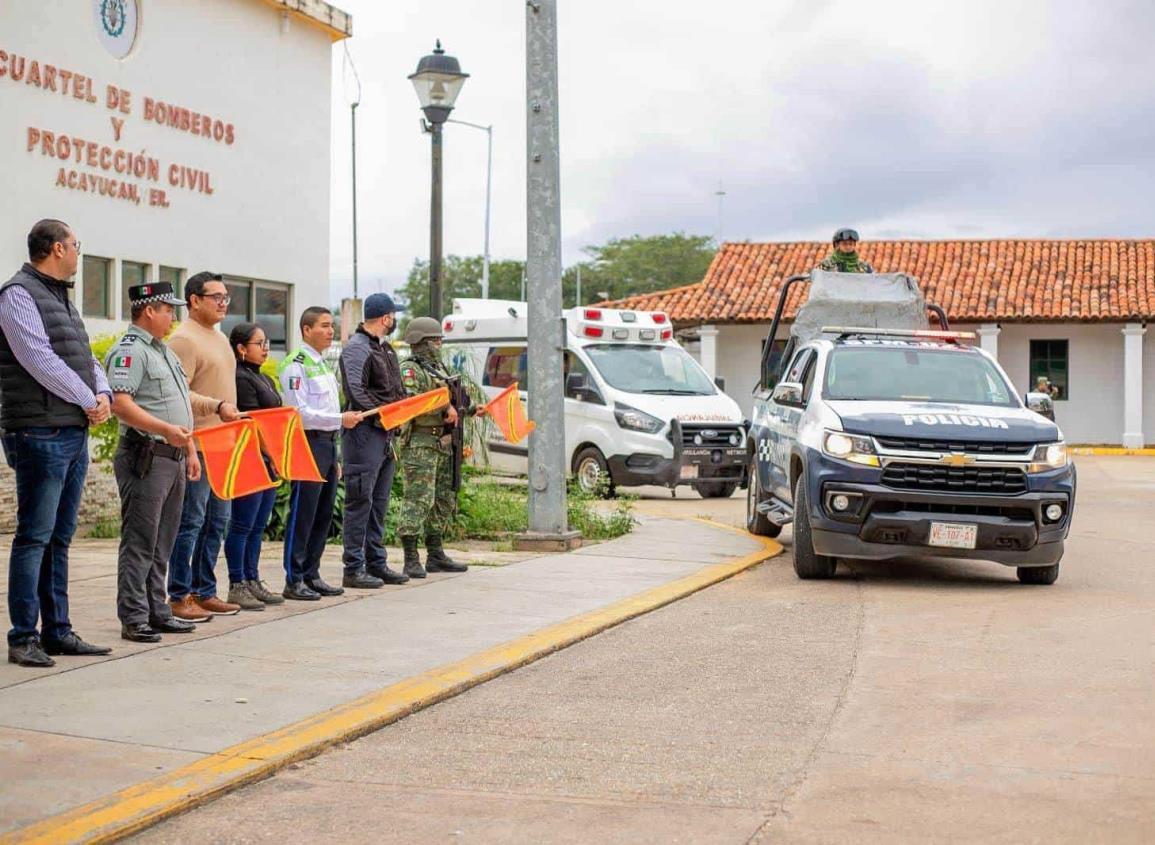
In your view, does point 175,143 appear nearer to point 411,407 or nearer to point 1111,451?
point 411,407

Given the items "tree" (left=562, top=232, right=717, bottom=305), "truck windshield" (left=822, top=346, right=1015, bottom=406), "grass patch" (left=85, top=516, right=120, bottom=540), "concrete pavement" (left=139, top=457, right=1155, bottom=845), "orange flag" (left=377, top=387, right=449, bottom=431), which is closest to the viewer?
"concrete pavement" (left=139, top=457, right=1155, bottom=845)

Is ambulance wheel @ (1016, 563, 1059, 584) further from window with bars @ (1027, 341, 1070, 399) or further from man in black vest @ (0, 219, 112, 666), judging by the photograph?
window with bars @ (1027, 341, 1070, 399)

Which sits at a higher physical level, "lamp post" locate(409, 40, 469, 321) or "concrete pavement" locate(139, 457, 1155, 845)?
"lamp post" locate(409, 40, 469, 321)

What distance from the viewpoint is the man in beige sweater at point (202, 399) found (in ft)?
29.1

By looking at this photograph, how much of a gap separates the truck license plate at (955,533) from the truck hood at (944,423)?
63cm

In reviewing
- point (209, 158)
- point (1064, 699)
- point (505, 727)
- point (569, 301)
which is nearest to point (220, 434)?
point (505, 727)

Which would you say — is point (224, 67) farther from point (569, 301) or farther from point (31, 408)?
point (569, 301)

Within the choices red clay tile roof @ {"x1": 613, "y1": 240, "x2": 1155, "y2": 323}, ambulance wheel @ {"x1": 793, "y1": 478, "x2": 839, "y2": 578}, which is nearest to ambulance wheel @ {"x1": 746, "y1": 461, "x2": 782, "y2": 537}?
ambulance wheel @ {"x1": 793, "y1": 478, "x2": 839, "y2": 578}

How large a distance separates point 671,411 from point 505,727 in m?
13.8

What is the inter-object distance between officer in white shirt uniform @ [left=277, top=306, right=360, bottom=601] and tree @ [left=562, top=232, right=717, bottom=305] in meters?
77.0

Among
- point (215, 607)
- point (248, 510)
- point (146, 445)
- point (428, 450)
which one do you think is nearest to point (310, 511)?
point (248, 510)

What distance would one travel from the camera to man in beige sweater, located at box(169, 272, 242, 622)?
888 centimetres

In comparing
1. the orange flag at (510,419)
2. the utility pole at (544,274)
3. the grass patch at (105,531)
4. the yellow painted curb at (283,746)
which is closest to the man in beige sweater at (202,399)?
the yellow painted curb at (283,746)

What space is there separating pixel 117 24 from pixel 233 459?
9.17 metres
